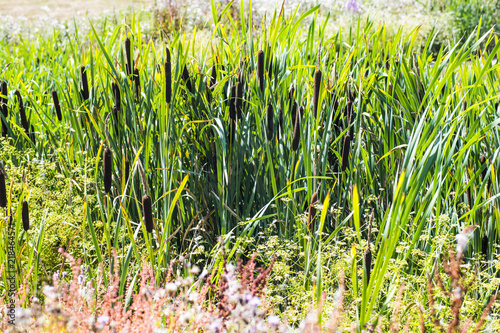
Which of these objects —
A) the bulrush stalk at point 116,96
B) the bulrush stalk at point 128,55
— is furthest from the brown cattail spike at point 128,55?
the bulrush stalk at point 116,96

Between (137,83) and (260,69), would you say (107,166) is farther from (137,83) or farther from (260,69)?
(260,69)

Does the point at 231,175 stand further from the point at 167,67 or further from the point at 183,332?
the point at 183,332

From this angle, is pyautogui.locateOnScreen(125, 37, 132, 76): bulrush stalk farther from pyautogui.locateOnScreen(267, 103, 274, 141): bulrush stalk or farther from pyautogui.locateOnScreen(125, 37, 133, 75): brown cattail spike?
pyautogui.locateOnScreen(267, 103, 274, 141): bulrush stalk

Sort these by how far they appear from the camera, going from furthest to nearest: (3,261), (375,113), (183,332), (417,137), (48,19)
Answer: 1. (48,19)
2. (375,113)
3. (3,261)
4. (417,137)
5. (183,332)

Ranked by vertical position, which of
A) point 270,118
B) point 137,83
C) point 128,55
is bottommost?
point 270,118

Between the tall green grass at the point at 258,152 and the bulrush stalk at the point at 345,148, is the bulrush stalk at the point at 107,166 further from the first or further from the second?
the bulrush stalk at the point at 345,148

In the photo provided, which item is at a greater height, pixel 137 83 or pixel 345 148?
pixel 137 83

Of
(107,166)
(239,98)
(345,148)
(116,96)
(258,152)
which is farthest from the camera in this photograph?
(258,152)

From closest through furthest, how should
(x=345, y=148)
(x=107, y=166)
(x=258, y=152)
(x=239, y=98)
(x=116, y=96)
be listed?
(x=107, y=166), (x=345, y=148), (x=239, y=98), (x=116, y=96), (x=258, y=152)

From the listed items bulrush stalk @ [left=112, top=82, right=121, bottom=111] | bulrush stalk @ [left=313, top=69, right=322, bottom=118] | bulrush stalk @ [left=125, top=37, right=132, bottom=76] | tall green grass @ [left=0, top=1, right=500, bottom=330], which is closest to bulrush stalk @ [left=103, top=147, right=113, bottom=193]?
tall green grass @ [left=0, top=1, right=500, bottom=330]

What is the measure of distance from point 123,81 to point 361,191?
125 centimetres

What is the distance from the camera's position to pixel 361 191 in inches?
81.8

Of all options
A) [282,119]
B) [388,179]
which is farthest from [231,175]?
[388,179]

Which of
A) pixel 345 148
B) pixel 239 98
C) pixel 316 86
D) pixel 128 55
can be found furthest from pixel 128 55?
pixel 345 148
